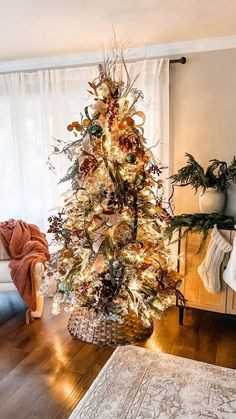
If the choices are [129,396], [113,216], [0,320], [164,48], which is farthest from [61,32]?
[129,396]

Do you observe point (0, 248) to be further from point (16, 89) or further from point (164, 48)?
point (164, 48)

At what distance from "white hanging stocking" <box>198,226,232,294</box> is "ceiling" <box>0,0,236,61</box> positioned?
163cm

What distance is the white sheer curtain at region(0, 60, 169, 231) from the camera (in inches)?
123

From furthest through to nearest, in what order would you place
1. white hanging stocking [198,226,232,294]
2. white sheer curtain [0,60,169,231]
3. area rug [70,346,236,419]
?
white sheer curtain [0,60,169,231]
white hanging stocking [198,226,232,294]
area rug [70,346,236,419]

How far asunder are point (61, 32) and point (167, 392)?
2847mm

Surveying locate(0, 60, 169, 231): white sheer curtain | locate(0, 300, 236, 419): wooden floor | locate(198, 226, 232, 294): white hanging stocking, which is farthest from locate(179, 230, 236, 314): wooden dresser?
locate(0, 60, 169, 231): white sheer curtain

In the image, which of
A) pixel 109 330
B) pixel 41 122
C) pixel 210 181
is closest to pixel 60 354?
pixel 109 330

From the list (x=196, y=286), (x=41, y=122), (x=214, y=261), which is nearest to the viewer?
(x=214, y=261)

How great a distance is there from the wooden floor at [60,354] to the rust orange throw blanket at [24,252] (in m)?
0.30

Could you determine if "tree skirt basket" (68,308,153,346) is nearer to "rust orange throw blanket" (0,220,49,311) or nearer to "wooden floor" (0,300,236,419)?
"wooden floor" (0,300,236,419)

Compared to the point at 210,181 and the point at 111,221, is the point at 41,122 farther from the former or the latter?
the point at 210,181

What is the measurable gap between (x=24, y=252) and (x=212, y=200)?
5.89 feet

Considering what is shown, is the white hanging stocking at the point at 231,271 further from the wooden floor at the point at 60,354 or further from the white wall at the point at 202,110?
the white wall at the point at 202,110

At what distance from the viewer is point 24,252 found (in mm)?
3008
